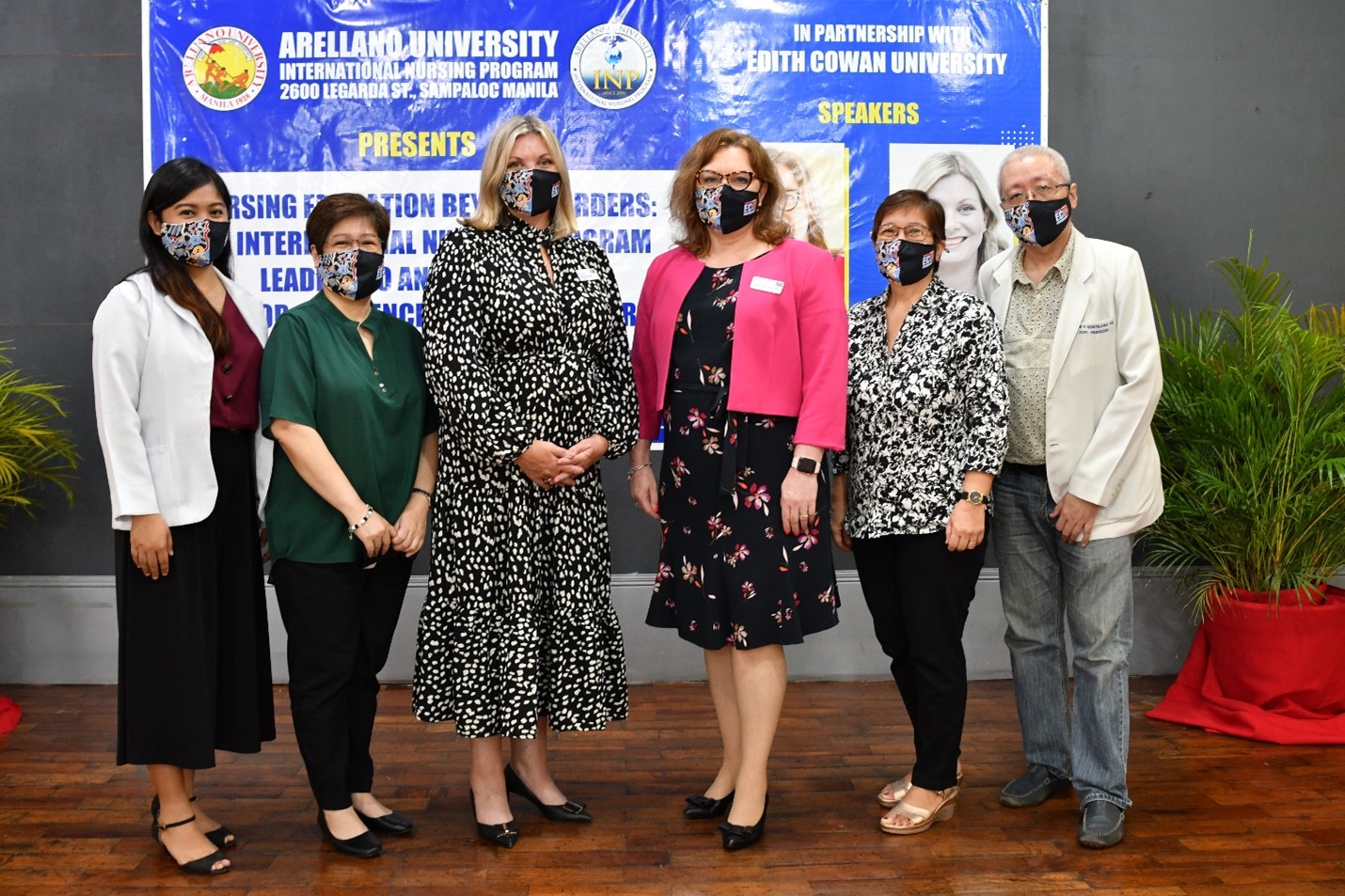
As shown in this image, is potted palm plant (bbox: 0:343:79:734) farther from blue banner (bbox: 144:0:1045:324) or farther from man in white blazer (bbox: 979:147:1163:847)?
man in white blazer (bbox: 979:147:1163:847)

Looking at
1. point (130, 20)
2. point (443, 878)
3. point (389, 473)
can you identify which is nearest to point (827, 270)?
point (389, 473)

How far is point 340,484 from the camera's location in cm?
270

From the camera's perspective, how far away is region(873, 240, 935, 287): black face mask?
9.32 feet

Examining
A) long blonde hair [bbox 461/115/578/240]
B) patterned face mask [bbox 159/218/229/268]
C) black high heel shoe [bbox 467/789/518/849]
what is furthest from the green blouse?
black high heel shoe [bbox 467/789/518/849]

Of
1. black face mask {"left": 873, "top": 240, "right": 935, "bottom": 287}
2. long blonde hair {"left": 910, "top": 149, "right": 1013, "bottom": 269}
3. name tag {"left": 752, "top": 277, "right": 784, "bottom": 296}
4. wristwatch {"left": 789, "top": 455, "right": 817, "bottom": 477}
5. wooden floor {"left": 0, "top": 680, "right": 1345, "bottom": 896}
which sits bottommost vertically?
wooden floor {"left": 0, "top": 680, "right": 1345, "bottom": 896}

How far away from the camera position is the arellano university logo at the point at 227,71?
435 centimetres

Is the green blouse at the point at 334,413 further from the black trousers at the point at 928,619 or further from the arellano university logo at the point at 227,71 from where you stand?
the arellano university logo at the point at 227,71

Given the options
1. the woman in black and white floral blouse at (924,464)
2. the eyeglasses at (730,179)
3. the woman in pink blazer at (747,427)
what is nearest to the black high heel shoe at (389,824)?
the woman in pink blazer at (747,427)

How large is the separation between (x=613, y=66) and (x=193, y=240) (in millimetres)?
2098

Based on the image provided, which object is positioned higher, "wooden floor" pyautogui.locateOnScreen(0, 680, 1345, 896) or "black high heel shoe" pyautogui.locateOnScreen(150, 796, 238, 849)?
"black high heel shoe" pyautogui.locateOnScreen(150, 796, 238, 849)

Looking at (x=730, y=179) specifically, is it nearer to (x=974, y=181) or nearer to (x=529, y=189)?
(x=529, y=189)

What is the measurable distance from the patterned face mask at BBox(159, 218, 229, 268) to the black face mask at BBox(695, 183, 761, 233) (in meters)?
1.13

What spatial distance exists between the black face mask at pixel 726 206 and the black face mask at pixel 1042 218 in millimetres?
658

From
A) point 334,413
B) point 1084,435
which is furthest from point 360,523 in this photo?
point 1084,435
